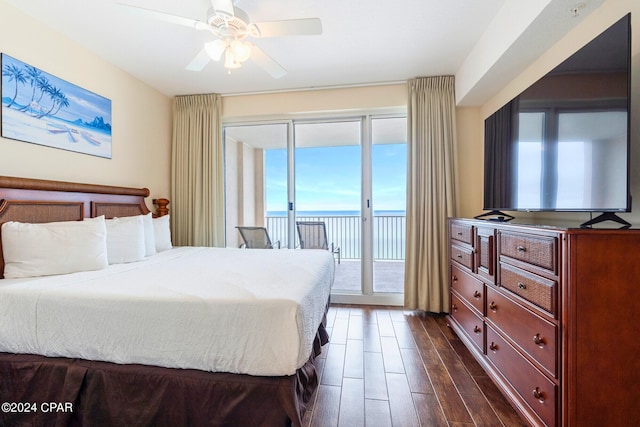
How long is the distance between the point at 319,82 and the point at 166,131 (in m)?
2.04

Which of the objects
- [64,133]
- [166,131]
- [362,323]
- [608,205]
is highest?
[166,131]

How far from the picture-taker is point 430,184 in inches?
119

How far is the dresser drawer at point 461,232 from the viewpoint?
7.19 ft

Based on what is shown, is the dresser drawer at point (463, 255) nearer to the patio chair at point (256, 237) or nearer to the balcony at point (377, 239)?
the patio chair at point (256, 237)

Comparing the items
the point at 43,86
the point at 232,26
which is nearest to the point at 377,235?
the point at 232,26

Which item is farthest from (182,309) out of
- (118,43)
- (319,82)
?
(319,82)

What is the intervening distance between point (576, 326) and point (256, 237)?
3.00m

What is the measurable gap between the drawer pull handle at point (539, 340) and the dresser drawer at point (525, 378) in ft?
0.46

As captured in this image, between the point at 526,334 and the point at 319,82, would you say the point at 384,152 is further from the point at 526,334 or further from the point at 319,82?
the point at 526,334

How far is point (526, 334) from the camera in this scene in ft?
4.73

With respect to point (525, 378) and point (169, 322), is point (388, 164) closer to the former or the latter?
point (525, 378)

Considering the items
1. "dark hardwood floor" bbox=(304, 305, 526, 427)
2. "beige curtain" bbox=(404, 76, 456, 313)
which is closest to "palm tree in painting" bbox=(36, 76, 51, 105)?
"dark hardwood floor" bbox=(304, 305, 526, 427)

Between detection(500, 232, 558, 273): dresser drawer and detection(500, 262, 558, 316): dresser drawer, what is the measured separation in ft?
0.23

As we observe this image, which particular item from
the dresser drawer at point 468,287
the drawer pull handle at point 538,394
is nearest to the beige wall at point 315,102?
the dresser drawer at point 468,287
